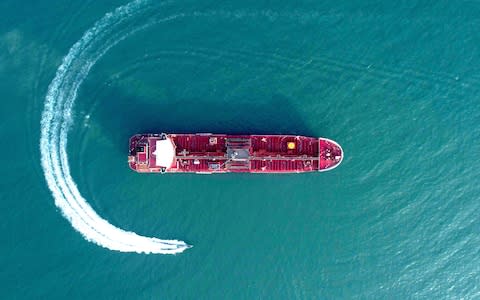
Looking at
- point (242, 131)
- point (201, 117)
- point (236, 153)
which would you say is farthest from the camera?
point (201, 117)

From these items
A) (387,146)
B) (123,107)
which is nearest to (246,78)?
(123,107)

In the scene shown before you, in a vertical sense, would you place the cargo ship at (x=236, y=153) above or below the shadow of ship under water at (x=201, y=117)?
below

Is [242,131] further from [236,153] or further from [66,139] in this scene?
[66,139]

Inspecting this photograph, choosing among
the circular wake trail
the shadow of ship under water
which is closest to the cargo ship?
the shadow of ship under water

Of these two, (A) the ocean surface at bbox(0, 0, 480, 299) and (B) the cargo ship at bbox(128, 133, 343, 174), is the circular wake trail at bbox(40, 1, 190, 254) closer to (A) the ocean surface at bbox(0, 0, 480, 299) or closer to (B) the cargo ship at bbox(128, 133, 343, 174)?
(A) the ocean surface at bbox(0, 0, 480, 299)

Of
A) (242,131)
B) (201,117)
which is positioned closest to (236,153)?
(242,131)

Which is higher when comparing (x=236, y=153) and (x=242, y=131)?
(x=242, y=131)

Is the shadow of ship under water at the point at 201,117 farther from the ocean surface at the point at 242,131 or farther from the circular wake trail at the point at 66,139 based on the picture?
the circular wake trail at the point at 66,139

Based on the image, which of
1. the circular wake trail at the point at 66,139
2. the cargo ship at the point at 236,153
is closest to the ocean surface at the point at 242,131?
the circular wake trail at the point at 66,139

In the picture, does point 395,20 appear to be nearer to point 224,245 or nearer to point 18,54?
point 224,245
